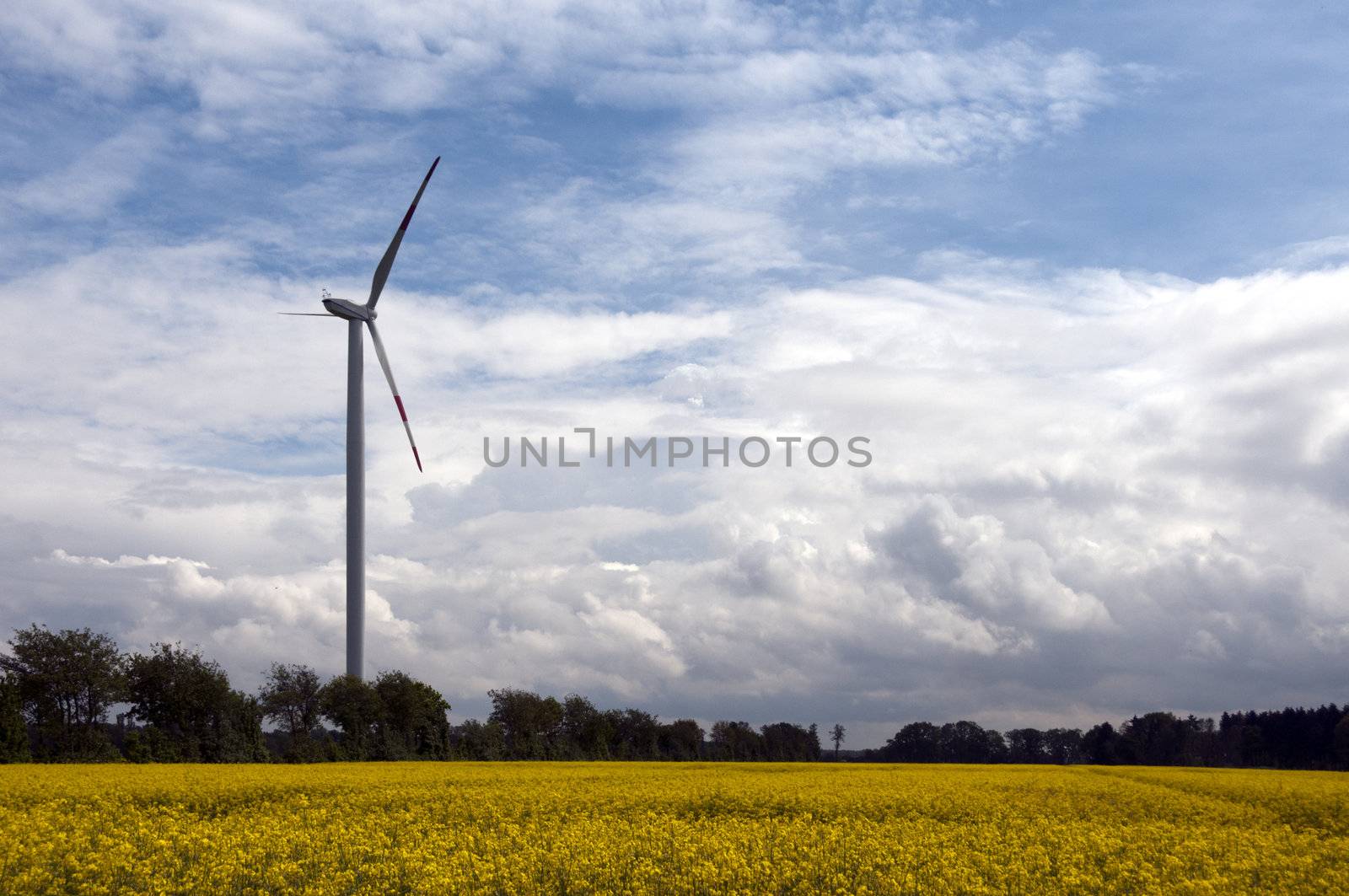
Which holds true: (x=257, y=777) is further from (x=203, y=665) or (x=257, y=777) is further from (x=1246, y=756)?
(x=1246, y=756)

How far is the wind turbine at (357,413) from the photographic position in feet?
337

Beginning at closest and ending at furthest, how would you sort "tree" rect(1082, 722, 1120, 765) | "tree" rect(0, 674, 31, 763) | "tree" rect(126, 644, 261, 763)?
"tree" rect(0, 674, 31, 763), "tree" rect(126, 644, 261, 763), "tree" rect(1082, 722, 1120, 765)

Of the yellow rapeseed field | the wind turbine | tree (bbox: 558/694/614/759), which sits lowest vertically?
tree (bbox: 558/694/614/759)

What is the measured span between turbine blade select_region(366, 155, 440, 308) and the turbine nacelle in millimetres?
1210

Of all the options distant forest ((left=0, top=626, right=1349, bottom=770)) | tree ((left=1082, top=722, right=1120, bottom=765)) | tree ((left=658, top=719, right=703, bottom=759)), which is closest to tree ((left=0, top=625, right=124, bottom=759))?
distant forest ((left=0, top=626, right=1349, bottom=770))

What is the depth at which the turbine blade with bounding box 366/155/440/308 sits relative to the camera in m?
101

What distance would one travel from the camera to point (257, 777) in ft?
167

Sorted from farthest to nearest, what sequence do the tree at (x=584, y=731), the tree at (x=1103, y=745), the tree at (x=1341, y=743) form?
the tree at (x=1103, y=745)
the tree at (x=1341, y=743)
the tree at (x=584, y=731)

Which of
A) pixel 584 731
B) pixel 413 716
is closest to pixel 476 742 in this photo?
pixel 413 716

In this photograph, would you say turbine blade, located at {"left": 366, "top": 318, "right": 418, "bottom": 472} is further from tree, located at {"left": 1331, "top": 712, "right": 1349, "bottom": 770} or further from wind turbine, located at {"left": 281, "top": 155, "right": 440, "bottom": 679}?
tree, located at {"left": 1331, "top": 712, "right": 1349, "bottom": 770}

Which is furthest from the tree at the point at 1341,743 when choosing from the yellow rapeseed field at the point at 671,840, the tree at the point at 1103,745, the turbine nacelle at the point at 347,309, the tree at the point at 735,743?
the turbine nacelle at the point at 347,309

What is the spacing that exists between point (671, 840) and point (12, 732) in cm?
7717

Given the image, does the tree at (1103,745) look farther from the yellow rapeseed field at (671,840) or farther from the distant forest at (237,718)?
the yellow rapeseed field at (671,840)

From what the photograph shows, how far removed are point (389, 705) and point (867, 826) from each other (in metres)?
93.1
